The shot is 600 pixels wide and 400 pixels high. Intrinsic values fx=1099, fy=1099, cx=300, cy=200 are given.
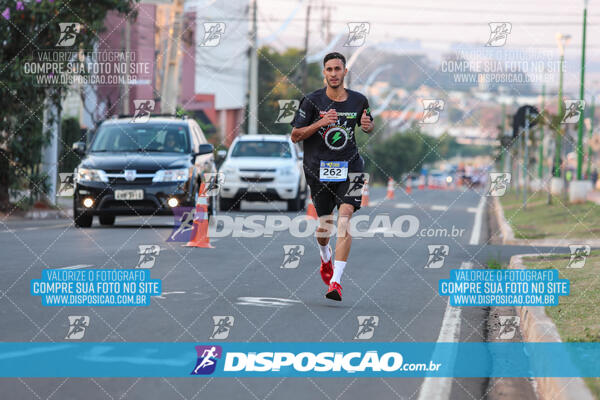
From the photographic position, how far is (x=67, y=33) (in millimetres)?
23188

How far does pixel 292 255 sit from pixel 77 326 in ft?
20.6

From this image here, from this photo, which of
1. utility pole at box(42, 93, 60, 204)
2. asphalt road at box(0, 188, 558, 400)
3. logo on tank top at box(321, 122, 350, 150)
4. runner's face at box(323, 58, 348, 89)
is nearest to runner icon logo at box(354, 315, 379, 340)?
asphalt road at box(0, 188, 558, 400)

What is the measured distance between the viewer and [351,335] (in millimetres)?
7930

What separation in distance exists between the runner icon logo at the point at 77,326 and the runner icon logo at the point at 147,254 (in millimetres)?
3815

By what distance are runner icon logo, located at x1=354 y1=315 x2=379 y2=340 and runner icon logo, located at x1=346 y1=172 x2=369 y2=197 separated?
142cm

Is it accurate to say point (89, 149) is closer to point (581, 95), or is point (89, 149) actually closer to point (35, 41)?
point (35, 41)

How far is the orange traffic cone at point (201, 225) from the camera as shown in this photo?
49.3 ft

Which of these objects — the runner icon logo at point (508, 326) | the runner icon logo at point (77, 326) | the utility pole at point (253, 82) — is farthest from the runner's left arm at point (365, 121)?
the utility pole at point (253, 82)

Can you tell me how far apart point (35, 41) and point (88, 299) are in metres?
14.9

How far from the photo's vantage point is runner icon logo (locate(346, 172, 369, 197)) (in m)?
9.87

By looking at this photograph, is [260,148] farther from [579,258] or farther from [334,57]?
[334,57]

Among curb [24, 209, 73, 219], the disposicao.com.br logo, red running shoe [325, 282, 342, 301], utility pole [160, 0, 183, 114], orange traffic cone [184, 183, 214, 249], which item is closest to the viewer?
the disposicao.com.br logo

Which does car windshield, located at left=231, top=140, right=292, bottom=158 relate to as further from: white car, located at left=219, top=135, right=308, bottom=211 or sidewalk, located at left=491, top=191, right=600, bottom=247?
sidewalk, located at left=491, top=191, right=600, bottom=247

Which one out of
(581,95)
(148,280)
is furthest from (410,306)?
(581,95)
